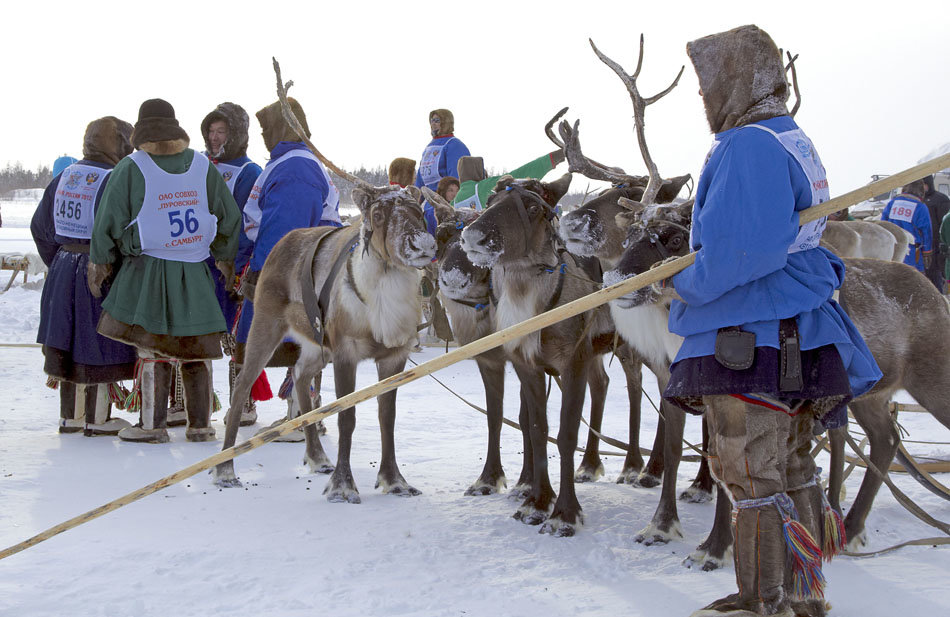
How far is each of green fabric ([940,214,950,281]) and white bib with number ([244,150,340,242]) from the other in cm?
1028

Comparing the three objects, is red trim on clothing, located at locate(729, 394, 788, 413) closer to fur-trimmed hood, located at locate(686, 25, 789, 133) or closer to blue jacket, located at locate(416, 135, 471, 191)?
fur-trimmed hood, located at locate(686, 25, 789, 133)

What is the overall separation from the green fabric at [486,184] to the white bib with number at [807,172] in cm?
246

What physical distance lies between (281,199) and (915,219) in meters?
10.7

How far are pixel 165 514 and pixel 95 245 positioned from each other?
243 centimetres

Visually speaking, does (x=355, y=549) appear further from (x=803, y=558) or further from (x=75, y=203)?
(x=75, y=203)

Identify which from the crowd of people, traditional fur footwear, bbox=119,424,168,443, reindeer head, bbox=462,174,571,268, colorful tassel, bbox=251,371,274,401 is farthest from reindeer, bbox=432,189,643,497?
colorful tassel, bbox=251,371,274,401

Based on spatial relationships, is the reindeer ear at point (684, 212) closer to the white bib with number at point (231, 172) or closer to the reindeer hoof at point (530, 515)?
the reindeer hoof at point (530, 515)

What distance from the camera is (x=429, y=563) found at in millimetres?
3887

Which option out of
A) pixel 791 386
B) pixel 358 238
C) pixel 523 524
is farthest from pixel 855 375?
pixel 358 238

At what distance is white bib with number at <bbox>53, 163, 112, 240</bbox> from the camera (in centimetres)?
659

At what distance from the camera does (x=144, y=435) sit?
254 inches

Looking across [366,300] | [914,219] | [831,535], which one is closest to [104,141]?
[366,300]

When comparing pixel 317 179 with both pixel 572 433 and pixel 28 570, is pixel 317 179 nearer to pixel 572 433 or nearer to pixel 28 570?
pixel 572 433

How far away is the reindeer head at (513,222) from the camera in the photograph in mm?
4461
